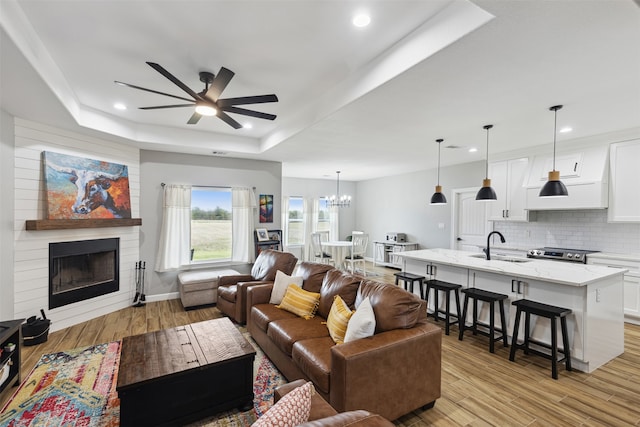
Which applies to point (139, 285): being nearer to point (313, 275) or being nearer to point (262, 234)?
point (262, 234)

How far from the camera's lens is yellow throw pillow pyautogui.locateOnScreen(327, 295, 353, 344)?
92.8 inches

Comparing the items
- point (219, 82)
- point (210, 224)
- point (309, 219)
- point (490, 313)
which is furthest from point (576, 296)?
point (309, 219)

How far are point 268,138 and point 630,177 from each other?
17.5 feet

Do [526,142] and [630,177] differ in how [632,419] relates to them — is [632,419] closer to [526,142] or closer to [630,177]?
[630,177]

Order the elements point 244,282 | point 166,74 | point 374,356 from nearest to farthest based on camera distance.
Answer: point 374,356
point 166,74
point 244,282

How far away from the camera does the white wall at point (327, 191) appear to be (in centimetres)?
891

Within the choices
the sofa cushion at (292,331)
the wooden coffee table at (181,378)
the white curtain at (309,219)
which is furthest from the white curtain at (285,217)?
the wooden coffee table at (181,378)

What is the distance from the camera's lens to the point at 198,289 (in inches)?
183

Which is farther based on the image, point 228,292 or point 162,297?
point 162,297

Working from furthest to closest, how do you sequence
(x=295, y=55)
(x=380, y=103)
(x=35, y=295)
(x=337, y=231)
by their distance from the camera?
1. (x=337, y=231)
2. (x=35, y=295)
3. (x=380, y=103)
4. (x=295, y=55)

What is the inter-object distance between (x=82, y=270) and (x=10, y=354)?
6.84 ft

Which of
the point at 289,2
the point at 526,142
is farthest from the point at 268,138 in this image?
the point at 526,142

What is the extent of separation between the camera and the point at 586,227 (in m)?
4.71

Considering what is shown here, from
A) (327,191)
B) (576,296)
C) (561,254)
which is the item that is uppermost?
(327,191)
